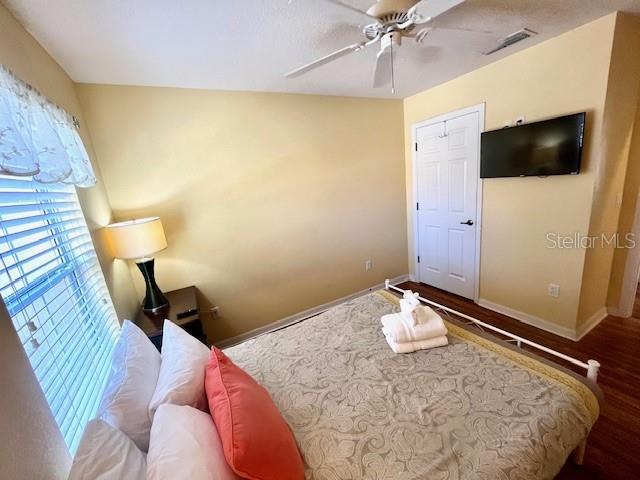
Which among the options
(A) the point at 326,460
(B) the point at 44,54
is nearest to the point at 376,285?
(A) the point at 326,460

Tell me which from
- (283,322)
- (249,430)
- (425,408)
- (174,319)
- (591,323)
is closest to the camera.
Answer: (249,430)

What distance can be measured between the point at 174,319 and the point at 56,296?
2.81 ft

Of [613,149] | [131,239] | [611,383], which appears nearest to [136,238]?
[131,239]

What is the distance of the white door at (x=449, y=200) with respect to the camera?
109 inches

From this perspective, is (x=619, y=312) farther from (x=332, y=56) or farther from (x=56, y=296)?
(x=56, y=296)

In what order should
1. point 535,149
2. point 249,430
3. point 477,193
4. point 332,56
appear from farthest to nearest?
point 477,193
point 535,149
point 332,56
point 249,430

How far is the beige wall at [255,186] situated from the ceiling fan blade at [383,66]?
3.78 ft

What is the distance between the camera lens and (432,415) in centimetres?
110

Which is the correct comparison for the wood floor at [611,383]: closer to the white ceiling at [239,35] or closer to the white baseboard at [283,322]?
the white baseboard at [283,322]

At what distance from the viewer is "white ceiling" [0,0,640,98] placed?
133 centimetres

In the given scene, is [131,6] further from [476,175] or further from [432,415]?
[476,175]

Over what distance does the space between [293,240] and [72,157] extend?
187 cm

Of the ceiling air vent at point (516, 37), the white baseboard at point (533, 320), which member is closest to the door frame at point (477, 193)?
the white baseboard at point (533, 320)

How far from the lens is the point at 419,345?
1.49m
